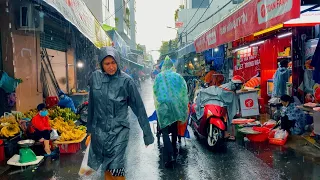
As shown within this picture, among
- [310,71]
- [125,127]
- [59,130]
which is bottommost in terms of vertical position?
[59,130]

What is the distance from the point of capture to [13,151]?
6.85m

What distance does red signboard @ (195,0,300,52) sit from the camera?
5141mm

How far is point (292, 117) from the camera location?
8203 millimetres

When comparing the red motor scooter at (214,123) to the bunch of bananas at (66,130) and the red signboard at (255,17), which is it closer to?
the red signboard at (255,17)

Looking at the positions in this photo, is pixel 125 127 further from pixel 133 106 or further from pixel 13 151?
pixel 13 151

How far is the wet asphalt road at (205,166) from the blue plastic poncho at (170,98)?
0.91 m

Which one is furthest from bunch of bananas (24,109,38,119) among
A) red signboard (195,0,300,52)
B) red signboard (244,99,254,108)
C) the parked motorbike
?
red signboard (244,99,254,108)

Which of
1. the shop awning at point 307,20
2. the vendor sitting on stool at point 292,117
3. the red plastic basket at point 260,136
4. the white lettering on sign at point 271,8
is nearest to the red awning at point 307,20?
the shop awning at point 307,20

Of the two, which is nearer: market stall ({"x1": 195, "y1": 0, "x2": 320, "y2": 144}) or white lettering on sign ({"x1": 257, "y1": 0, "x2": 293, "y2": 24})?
white lettering on sign ({"x1": 257, "y1": 0, "x2": 293, "y2": 24})

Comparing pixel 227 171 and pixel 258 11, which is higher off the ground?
pixel 258 11

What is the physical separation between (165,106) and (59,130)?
126 inches

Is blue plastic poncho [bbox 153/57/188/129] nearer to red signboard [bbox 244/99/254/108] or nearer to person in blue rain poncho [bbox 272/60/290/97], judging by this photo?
red signboard [bbox 244/99/254/108]

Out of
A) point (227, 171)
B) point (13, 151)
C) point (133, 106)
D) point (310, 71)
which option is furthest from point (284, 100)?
point (13, 151)

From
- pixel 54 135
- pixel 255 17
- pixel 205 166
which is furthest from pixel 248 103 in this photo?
pixel 54 135
